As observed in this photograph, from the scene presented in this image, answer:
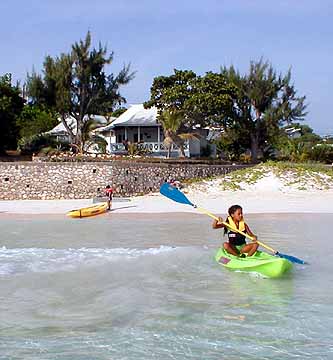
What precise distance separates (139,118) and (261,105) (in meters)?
9.01

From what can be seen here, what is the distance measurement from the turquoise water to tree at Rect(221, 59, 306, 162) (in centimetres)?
2458

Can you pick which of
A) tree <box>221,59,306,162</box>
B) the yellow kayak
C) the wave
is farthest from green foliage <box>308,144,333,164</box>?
the wave

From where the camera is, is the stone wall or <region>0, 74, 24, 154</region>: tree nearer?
the stone wall

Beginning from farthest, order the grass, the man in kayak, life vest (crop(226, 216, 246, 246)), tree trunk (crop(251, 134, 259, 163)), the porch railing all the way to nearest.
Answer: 1. tree trunk (crop(251, 134, 259, 163))
2. the porch railing
3. the grass
4. life vest (crop(226, 216, 246, 246))
5. the man in kayak

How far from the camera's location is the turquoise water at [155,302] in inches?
311

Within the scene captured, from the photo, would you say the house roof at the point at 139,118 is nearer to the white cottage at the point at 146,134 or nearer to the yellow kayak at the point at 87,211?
the white cottage at the point at 146,134

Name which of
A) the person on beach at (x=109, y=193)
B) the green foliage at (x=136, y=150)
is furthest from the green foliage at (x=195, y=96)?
the person on beach at (x=109, y=193)

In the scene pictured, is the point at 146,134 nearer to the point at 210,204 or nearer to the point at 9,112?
the point at 9,112

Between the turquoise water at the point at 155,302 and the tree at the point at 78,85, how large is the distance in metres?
22.9

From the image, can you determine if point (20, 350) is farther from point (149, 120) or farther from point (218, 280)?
point (149, 120)

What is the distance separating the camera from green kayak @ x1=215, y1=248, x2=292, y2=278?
39.5 ft

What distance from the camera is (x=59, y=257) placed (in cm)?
1531

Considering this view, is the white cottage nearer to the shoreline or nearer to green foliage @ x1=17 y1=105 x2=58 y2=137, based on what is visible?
the shoreline

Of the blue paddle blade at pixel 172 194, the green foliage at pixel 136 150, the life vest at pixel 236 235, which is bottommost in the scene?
the life vest at pixel 236 235
